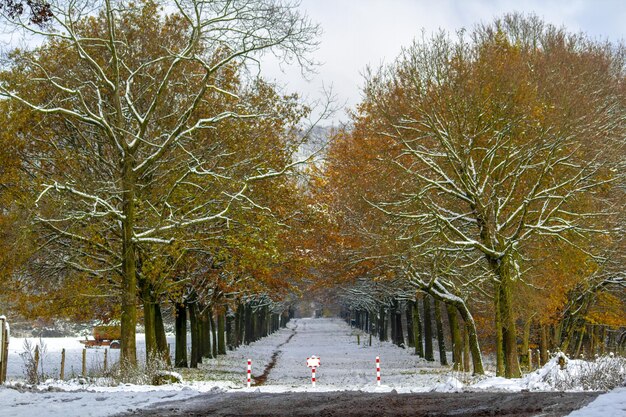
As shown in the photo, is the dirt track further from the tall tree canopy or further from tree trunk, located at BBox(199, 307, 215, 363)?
tree trunk, located at BBox(199, 307, 215, 363)

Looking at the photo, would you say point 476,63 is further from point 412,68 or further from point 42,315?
point 42,315

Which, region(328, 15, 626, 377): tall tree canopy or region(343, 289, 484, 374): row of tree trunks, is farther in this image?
region(343, 289, 484, 374): row of tree trunks

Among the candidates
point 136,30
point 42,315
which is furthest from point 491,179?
point 42,315

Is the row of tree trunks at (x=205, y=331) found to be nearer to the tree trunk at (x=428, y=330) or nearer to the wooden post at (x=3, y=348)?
the tree trunk at (x=428, y=330)

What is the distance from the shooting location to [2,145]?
2300cm

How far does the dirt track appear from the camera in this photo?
10.5 meters

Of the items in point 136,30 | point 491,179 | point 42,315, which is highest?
point 136,30

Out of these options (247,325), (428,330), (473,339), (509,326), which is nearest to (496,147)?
(509,326)

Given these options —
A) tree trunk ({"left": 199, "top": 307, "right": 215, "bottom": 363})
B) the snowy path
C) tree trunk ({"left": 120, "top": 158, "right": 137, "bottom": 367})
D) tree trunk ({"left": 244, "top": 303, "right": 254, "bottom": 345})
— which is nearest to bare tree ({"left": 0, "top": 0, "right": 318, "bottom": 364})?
tree trunk ({"left": 120, "top": 158, "right": 137, "bottom": 367})

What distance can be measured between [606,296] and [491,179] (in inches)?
568

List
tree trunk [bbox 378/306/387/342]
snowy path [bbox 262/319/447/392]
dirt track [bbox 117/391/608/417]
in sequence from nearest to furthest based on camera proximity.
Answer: dirt track [bbox 117/391/608/417] < snowy path [bbox 262/319/447/392] < tree trunk [bbox 378/306/387/342]

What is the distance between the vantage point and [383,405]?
38.1ft

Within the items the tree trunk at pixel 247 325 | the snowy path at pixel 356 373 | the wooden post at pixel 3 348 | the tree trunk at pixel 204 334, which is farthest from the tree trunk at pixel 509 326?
the tree trunk at pixel 247 325

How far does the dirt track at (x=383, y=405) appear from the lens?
412 inches
